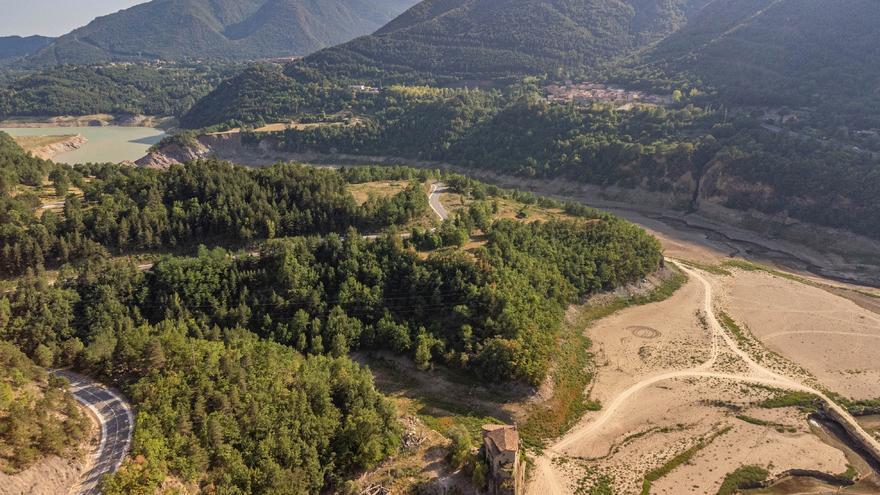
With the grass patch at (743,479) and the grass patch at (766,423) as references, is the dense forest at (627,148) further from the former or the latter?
the grass patch at (743,479)

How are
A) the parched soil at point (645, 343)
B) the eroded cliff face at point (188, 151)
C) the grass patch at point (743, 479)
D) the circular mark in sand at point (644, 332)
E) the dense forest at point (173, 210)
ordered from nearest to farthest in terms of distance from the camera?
the grass patch at point (743, 479) < the parched soil at point (645, 343) < the dense forest at point (173, 210) < the circular mark in sand at point (644, 332) < the eroded cliff face at point (188, 151)

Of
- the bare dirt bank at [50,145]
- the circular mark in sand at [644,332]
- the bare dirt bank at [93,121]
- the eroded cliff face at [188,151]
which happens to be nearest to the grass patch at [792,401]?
the circular mark in sand at [644,332]

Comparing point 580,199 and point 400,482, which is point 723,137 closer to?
point 580,199

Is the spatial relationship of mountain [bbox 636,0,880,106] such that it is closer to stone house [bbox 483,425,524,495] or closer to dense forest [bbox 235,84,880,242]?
dense forest [bbox 235,84,880,242]

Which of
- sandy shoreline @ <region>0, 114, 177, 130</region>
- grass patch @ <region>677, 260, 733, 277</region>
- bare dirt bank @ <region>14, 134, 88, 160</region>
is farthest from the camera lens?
sandy shoreline @ <region>0, 114, 177, 130</region>

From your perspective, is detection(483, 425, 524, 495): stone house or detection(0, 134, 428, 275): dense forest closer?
detection(483, 425, 524, 495): stone house

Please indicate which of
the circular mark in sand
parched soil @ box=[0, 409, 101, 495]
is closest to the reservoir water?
parched soil @ box=[0, 409, 101, 495]

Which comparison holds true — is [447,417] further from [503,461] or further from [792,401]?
[792,401]
